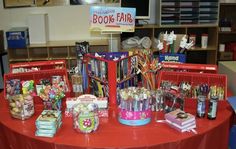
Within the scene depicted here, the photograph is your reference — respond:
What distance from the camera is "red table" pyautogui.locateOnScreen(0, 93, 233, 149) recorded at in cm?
118

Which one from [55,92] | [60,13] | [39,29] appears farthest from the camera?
[60,13]

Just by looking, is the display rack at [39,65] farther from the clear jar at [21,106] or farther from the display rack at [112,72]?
the clear jar at [21,106]

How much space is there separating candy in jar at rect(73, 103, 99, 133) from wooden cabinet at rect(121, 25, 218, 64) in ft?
7.11

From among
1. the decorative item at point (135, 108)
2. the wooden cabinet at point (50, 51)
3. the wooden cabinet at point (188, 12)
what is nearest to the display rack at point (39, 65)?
the decorative item at point (135, 108)

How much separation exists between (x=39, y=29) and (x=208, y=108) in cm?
267

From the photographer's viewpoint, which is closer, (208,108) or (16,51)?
(208,108)

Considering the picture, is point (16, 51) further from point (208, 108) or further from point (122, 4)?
point (208, 108)

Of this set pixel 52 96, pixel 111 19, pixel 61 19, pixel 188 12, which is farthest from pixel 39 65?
pixel 188 12

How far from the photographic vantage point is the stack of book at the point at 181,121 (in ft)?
4.13

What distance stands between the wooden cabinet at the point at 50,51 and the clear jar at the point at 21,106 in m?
1.99

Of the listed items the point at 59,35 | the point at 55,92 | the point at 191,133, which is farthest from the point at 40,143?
the point at 59,35

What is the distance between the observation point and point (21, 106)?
1378 mm

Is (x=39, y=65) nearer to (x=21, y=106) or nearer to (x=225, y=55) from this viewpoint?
(x=21, y=106)

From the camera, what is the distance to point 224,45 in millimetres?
3684
